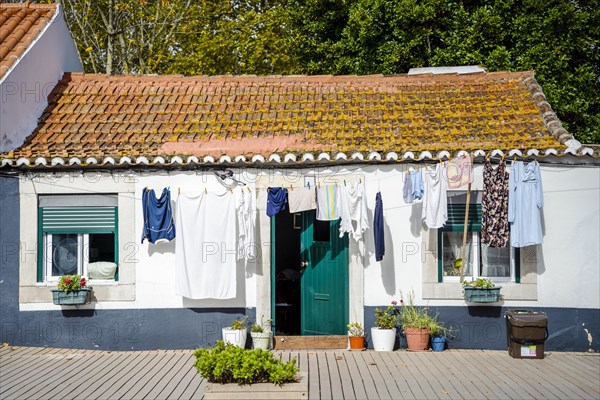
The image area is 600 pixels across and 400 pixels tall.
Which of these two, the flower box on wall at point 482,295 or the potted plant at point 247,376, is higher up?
the flower box on wall at point 482,295

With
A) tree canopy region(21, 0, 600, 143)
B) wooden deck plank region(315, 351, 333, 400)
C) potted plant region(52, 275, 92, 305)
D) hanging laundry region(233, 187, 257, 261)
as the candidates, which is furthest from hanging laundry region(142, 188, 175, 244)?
tree canopy region(21, 0, 600, 143)

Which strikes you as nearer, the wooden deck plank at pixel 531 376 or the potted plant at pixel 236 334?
the wooden deck plank at pixel 531 376

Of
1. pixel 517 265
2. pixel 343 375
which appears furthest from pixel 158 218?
pixel 517 265

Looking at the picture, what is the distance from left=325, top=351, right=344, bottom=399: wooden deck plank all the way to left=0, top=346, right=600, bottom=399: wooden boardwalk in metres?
0.01

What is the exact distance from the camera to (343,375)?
11414 millimetres

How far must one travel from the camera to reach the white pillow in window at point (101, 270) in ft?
44.4

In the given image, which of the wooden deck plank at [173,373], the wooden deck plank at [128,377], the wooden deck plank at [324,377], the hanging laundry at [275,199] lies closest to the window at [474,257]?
the wooden deck plank at [324,377]

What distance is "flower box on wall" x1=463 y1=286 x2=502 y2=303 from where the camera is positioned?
13016 millimetres

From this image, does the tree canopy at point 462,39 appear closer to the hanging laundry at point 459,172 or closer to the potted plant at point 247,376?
the hanging laundry at point 459,172

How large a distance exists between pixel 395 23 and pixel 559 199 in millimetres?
9266

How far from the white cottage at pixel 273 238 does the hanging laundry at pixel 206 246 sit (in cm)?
4

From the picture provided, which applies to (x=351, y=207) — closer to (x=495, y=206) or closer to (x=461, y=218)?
(x=461, y=218)

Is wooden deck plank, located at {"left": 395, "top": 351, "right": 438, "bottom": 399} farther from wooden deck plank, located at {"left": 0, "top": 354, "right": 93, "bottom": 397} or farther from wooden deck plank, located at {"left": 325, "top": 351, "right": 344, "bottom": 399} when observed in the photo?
wooden deck plank, located at {"left": 0, "top": 354, "right": 93, "bottom": 397}

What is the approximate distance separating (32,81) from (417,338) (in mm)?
8478
